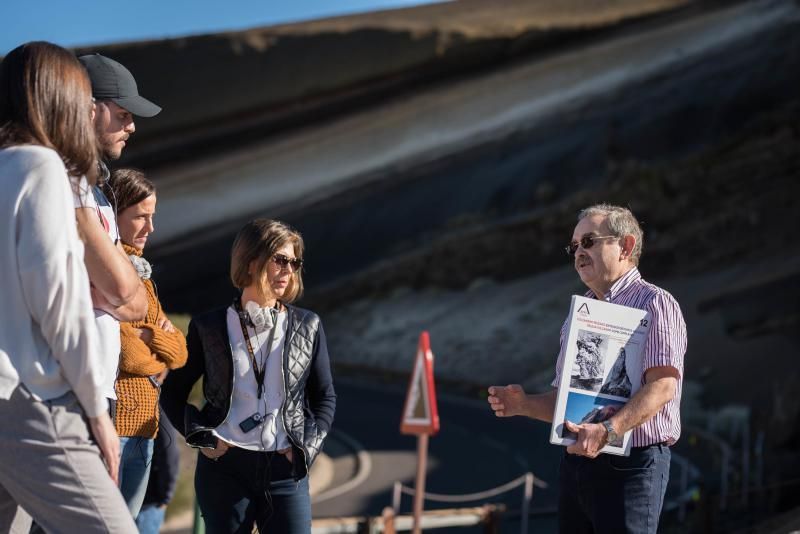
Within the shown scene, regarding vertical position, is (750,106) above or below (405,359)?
above

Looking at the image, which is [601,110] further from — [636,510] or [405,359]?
[636,510]

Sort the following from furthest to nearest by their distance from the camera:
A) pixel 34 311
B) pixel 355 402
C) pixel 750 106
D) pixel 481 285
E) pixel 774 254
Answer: pixel 750 106 < pixel 481 285 < pixel 774 254 < pixel 355 402 < pixel 34 311

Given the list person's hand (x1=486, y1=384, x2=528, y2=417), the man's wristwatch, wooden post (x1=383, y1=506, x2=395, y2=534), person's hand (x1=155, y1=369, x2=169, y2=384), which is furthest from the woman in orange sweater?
wooden post (x1=383, y1=506, x2=395, y2=534)

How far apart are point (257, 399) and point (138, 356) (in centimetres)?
48

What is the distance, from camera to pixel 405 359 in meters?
29.5

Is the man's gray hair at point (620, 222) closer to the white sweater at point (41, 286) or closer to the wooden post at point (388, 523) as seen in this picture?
the white sweater at point (41, 286)

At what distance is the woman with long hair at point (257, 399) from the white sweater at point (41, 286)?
1160mm

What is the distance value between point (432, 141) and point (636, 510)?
38.4 metres

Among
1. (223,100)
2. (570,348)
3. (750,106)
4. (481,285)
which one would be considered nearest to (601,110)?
(750,106)

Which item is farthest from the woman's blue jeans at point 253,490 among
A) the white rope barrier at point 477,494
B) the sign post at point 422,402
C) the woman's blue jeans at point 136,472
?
the white rope barrier at point 477,494

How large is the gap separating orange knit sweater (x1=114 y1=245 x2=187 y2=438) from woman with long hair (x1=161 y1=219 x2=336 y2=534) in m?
0.22

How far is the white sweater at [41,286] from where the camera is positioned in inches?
78.8

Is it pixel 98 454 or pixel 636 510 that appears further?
pixel 636 510

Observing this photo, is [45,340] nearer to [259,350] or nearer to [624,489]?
[259,350]
